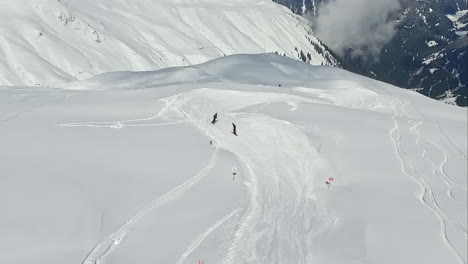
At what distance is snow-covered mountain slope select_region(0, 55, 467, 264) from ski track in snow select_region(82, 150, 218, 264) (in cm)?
5

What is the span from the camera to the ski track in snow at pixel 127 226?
12953 millimetres

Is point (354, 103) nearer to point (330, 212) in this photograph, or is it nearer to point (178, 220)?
point (330, 212)

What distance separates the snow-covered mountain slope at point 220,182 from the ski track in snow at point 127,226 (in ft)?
0.17

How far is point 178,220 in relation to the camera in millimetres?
16141

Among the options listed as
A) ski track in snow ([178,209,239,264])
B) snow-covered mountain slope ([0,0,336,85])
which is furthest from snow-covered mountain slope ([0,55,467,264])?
snow-covered mountain slope ([0,0,336,85])

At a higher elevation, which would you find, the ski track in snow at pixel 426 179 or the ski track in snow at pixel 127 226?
the ski track in snow at pixel 127 226

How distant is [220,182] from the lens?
2050 centimetres

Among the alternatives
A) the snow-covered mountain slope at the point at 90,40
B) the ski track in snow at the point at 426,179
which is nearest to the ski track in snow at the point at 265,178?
the ski track in snow at the point at 426,179

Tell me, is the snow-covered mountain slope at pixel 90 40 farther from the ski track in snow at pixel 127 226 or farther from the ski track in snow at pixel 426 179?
the ski track in snow at pixel 127 226

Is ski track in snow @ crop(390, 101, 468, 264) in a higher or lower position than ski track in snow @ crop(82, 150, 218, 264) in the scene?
lower

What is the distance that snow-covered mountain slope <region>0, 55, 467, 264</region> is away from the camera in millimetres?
14477

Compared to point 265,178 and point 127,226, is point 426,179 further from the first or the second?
point 127,226

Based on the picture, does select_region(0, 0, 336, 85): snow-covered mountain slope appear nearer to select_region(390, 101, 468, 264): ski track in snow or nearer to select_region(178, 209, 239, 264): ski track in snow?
select_region(390, 101, 468, 264): ski track in snow

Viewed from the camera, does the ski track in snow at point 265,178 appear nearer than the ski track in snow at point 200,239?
No
